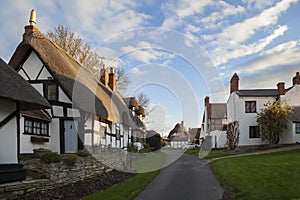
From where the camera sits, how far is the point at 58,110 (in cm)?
1650

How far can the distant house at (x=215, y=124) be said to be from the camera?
40.9m

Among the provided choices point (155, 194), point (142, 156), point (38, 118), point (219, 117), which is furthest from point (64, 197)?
point (219, 117)

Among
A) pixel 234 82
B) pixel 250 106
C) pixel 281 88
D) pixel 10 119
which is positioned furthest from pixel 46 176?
pixel 281 88

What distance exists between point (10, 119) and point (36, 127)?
201 inches

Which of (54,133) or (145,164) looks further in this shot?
(145,164)

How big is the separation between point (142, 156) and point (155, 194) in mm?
16363

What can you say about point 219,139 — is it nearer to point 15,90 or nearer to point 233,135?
point 233,135

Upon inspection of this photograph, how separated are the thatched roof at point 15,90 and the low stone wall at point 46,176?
2223 mm

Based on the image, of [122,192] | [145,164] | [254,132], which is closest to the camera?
[122,192]

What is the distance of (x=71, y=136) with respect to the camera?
16.5m

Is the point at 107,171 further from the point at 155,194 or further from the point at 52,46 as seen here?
the point at 52,46

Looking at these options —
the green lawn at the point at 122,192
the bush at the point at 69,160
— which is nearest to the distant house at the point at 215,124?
the green lawn at the point at 122,192

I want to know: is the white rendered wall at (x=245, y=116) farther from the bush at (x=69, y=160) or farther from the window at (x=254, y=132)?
the bush at (x=69, y=160)

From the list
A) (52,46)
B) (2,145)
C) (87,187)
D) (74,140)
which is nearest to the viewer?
(2,145)
